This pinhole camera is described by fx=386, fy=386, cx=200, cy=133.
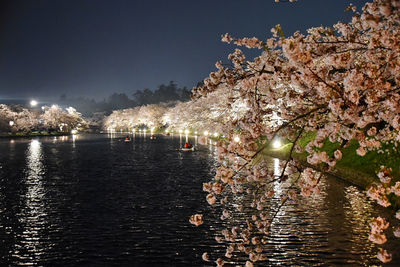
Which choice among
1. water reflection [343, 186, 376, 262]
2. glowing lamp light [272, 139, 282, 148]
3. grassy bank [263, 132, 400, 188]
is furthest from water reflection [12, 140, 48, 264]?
glowing lamp light [272, 139, 282, 148]

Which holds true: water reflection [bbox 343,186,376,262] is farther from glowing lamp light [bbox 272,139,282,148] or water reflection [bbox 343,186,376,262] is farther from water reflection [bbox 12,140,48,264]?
glowing lamp light [bbox 272,139,282,148]

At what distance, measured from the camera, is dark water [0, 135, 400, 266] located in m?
12.0

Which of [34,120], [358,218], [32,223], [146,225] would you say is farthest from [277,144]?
[34,120]

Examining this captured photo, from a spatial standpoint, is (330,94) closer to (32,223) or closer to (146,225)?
(146,225)

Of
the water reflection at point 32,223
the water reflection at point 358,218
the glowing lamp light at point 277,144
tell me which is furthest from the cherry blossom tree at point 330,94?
the glowing lamp light at point 277,144

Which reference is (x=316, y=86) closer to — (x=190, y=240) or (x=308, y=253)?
(x=308, y=253)

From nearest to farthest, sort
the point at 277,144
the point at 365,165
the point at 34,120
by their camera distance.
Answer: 1. the point at 365,165
2. the point at 277,144
3. the point at 34,120

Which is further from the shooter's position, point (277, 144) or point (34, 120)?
point (34, 120)

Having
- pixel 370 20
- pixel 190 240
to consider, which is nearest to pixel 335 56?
pixel 370 20

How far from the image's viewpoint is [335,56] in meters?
6.55

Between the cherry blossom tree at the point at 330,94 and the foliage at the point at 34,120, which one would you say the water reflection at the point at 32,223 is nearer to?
the cherry blossom tree at the point at 330,94

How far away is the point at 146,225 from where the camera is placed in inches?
610

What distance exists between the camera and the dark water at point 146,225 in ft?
39.5

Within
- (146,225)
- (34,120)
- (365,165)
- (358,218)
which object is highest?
(34,120)
